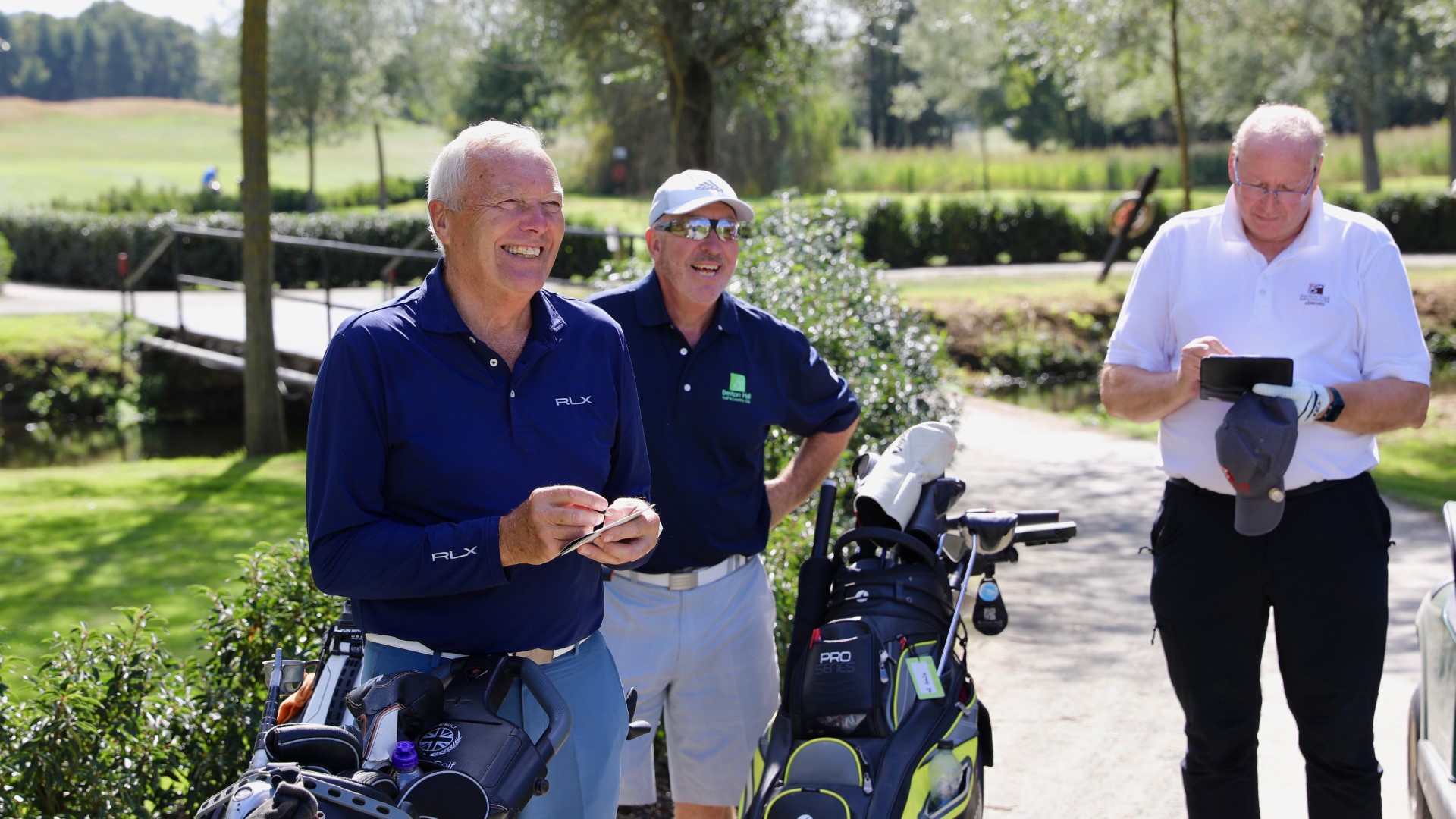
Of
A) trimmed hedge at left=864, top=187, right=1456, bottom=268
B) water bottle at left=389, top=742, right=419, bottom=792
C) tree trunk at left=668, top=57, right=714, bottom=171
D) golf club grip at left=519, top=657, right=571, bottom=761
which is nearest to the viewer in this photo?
water bottle at left=389, top=742, right=419, bottom=792

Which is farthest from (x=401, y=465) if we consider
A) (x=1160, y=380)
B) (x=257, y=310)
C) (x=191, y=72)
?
(x=191, y=72)

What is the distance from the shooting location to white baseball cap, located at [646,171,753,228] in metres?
3.62

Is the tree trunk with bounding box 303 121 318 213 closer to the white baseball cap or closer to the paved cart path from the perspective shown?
the paved cart path

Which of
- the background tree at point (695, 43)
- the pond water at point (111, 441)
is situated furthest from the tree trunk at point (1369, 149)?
the pond water at point (111, 441)

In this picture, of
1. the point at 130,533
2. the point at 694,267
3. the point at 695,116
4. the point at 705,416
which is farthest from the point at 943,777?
the point at 695,116

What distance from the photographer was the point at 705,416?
3.61 m

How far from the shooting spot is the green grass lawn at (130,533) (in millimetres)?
6820

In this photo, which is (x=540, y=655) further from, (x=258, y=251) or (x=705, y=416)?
(x=258, y=251)

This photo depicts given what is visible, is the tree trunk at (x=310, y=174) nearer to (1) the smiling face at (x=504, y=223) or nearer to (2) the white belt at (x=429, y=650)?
(1) the smiling face at (x=504, y=223)

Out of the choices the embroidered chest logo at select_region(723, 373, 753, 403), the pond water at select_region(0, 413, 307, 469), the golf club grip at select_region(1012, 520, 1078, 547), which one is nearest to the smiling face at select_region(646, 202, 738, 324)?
the embroidered chest logo at select_region(723, 373, 753, 403)

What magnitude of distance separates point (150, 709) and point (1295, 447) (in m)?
3.23

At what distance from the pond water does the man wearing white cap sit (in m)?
11.4

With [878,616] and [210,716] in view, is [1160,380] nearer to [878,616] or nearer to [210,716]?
[878,616]

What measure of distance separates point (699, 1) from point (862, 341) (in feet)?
14.5
